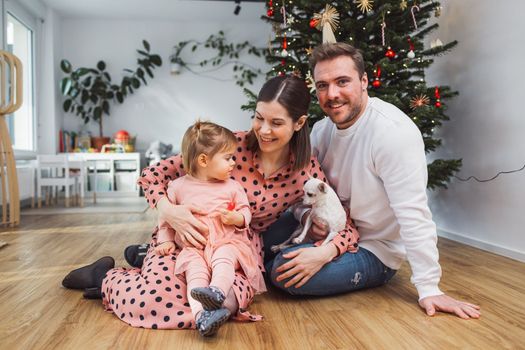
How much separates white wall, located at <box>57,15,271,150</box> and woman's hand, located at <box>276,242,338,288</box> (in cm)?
552

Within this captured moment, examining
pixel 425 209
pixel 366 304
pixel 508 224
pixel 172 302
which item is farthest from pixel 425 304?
pixel 508 224

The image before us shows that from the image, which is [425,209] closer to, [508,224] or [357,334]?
[357,334]

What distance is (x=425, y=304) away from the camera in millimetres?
1439

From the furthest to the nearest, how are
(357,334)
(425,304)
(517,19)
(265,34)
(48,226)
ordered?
(265,34)
(48,226)
(517,19)
(425,304)
(357,334)

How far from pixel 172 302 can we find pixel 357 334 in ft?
1.76

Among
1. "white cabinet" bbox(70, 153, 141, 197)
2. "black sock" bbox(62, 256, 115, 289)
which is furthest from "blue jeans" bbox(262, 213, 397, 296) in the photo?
"white cabinet" bbox(70, 153, 141, 197)

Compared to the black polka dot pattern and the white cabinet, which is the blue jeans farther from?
the white cabinet

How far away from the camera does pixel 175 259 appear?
1498 millimetres

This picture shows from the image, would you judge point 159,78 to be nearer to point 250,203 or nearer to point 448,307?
point 250,203

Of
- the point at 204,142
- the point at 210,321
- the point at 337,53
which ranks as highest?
the point at 337,53

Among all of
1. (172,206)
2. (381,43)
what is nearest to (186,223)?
(172,206)

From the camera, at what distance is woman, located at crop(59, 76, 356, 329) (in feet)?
4.38

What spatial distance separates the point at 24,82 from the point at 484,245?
5.33 metres

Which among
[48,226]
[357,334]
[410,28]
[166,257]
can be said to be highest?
[410,28]
